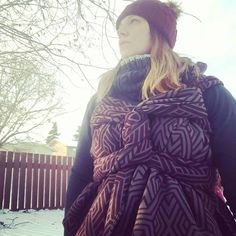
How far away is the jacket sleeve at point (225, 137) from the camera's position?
4.08 feet

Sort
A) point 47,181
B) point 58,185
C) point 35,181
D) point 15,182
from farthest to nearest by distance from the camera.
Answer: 1. point 58,185
2. point 47,181
3. point 35,181
4. point 15,182

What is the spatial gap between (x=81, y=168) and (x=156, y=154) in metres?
0.45

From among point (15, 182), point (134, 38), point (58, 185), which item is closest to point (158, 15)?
point (134, 38)

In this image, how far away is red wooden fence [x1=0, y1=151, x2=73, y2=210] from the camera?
8.04 metres

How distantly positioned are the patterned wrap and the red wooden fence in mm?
7241

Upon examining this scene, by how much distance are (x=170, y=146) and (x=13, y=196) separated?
7.56 m

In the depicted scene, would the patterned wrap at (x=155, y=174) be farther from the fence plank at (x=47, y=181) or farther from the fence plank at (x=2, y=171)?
the fence plank at (x=47, y=181)

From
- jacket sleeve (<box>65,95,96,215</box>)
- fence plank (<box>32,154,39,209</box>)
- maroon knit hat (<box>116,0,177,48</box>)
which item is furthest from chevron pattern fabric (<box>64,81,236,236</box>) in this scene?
fence plank (<box>32,154,39,209</box>)

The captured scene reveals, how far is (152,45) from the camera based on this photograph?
5.24ft

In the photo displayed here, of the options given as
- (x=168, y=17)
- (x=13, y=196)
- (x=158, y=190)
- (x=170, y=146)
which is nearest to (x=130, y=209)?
(x=158, y=190)

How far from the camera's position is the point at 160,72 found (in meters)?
1.45

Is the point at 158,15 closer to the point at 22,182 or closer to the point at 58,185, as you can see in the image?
the point at 22,182

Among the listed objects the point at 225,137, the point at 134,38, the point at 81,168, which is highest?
the point at 134,38

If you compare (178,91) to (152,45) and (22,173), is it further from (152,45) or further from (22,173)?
(22,173)
